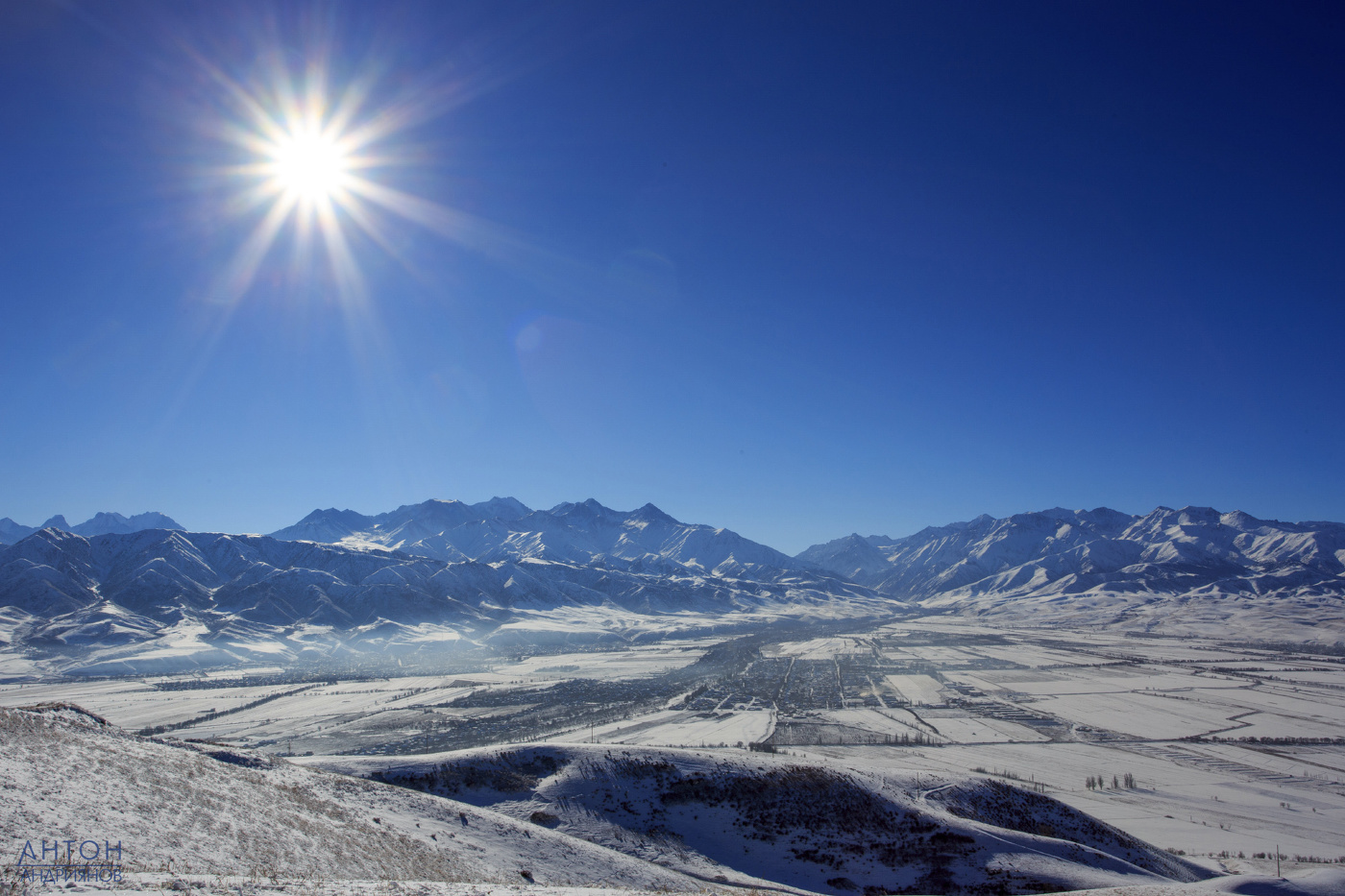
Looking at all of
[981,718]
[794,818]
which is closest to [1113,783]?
[981,718]

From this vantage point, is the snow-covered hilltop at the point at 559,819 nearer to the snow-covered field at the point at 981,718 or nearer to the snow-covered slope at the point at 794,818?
the snow-covered slope at the point at 794,818

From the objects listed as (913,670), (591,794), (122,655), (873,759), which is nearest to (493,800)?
(591,794)

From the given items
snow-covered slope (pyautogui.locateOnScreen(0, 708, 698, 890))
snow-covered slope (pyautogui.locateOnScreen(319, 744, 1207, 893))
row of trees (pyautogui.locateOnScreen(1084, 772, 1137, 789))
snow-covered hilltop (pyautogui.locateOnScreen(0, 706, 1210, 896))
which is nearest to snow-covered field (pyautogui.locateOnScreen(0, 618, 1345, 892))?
row of trees (pyautogui.locateOnScreen(1084, 772, 1137, 789))

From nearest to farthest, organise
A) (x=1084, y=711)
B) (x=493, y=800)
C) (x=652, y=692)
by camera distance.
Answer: (x=493, y=800), (x=1084, y=711), (x=652, y=692)

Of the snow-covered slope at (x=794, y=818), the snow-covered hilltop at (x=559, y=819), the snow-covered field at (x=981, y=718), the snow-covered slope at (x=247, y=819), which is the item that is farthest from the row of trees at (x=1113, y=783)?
the snow-covered slope at (x=247, y=819)

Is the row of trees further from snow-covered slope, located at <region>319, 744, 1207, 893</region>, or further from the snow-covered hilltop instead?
snow-covered slope, located at <region>319, 744, 1207, 893</region>

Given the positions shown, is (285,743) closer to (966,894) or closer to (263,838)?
(263,838)
